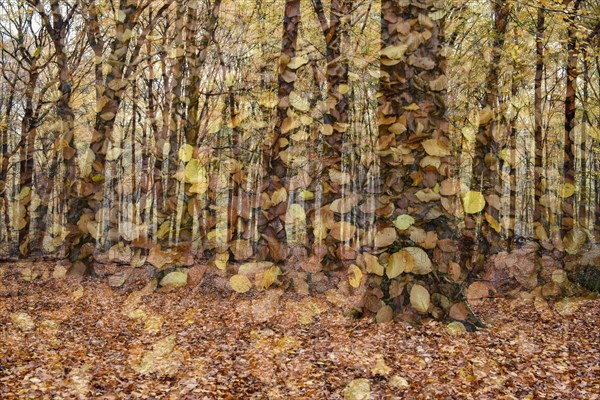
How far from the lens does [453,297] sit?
181 inches

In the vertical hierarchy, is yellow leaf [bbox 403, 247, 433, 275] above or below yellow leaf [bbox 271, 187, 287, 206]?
below

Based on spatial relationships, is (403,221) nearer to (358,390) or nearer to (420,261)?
(420,261)

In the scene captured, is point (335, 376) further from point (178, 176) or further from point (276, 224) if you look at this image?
point (178, 176)

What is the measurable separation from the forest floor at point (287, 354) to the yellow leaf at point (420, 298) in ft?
0.60

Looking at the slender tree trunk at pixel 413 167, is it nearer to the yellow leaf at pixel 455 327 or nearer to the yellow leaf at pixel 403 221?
the yellow leaf at pixel 403 221

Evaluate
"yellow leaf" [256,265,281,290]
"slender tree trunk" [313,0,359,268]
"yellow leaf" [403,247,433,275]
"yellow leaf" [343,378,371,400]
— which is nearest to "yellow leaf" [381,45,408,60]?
"slender tree trunk" [313,0,359,268]

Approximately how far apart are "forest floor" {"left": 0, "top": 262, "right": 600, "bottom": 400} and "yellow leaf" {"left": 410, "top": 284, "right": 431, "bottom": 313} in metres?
0.18

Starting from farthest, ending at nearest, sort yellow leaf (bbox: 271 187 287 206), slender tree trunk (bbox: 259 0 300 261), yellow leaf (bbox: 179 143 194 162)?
slender tree trunk (bbox: 259 0 300 261), yellow leaf (bbox: 271 187 287 206), yellow leaf (bbox: 179 143 194 162)

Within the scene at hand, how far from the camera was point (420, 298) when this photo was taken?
14.6 ft

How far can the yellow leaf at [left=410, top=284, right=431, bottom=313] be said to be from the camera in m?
4.45

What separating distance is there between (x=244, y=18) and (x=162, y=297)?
26.0ft

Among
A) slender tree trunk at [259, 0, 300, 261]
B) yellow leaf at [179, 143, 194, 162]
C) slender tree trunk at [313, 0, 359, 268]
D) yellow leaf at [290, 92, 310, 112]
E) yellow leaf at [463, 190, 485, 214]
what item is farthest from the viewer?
slender tree trunk at [313, 0, 359, 268]

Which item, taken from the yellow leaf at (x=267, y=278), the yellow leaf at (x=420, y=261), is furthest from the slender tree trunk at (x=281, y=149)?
the yellow leaf at (x=420, y=261)

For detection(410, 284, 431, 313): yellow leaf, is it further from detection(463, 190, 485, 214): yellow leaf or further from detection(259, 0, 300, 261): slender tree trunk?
detection(259, 0, 300, 261): slender tree trunk
